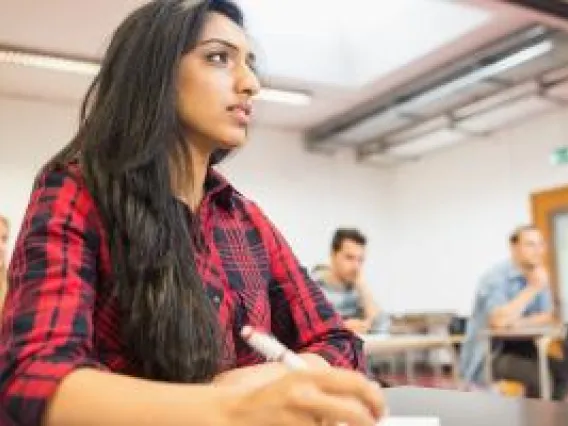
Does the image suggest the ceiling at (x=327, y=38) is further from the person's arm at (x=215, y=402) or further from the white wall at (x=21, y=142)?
the person's arm at (x=215, y=402)

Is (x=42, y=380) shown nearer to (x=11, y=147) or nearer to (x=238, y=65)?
(x=238, y=65)

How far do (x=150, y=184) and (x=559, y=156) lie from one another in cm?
655

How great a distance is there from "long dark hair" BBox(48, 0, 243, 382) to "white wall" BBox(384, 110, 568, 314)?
6.47 meters

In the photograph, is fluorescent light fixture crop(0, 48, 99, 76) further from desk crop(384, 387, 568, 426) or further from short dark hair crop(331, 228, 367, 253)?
desk crop(384, 387, 568, 426)

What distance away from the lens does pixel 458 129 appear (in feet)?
24.1

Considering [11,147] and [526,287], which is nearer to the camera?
[526,287]

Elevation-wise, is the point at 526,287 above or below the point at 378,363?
above

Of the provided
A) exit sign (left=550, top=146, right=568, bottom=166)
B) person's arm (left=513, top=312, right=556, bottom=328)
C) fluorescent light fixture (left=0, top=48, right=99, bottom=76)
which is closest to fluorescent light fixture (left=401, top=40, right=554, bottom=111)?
exit sign (left=550, top=146, right=568, bottom=166)

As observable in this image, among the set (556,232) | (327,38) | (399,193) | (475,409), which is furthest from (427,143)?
(475,409)

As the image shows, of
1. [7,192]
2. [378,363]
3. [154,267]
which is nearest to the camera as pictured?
[154,267]

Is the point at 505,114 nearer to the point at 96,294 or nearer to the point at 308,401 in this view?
the point at 96,294

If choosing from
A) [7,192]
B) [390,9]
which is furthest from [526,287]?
[7,192]

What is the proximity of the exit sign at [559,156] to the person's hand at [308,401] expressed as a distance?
264 inches

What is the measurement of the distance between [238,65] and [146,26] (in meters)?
0.14
